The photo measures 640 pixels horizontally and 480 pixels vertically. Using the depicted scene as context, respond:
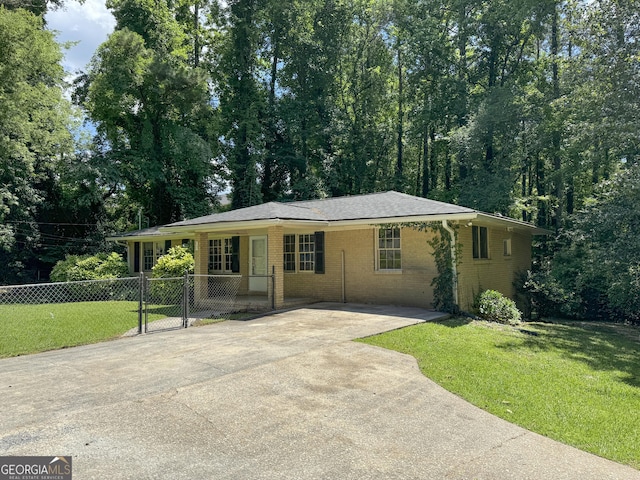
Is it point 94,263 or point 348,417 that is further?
point 94,263

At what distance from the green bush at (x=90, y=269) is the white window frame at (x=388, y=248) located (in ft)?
46.3

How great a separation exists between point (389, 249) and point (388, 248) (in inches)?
1.8

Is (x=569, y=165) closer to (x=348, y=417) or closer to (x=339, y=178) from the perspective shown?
(x=339, y=178)

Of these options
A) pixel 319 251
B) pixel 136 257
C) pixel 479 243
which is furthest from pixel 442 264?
pixel 136 257

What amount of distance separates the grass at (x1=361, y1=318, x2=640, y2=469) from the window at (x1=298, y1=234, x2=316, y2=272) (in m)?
5.55

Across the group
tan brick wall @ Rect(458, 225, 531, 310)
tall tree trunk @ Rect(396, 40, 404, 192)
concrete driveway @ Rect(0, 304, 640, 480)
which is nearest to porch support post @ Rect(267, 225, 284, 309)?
concrete driveway @ Rect(0, 304, 640, 480)

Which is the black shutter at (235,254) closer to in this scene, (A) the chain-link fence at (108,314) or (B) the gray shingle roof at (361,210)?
(A) the chain-link fence at (108,314)

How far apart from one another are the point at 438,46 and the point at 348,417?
27.4m

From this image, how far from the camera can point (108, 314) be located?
1277 cm

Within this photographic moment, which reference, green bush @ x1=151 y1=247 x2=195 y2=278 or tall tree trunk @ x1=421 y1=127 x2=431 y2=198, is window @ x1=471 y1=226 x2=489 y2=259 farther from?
tall tree trunk @ x1=421 y1=127 x2=431 y2=198

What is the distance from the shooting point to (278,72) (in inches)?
1187

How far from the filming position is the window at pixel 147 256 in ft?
73.6

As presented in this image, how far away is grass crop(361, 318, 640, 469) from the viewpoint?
4426 millimetres

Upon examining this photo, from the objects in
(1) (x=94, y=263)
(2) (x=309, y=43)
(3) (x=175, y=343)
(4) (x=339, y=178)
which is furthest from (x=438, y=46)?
(3) (x=175, y=343)
